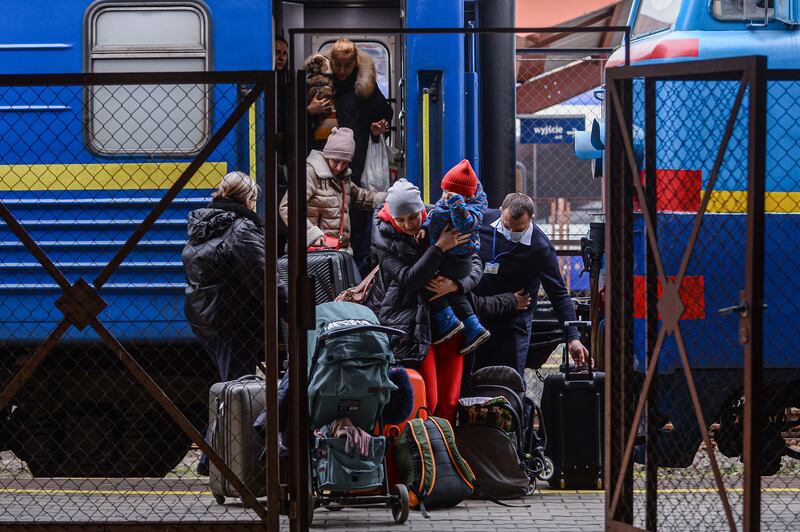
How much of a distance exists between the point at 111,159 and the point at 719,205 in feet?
12.3

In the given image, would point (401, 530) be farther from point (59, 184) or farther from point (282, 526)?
point (59, 184)

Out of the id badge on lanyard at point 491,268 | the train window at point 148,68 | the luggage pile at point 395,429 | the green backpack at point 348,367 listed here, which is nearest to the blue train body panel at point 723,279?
the luggage pile at point 395,429

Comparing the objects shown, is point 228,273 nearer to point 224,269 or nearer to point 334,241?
point 224,269

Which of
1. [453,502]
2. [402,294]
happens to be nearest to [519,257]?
[402,294]

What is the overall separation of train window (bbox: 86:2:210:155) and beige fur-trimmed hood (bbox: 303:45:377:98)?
90 cm

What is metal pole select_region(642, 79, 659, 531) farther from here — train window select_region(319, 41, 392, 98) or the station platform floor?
train window select_region(319, 41, 392, 98)

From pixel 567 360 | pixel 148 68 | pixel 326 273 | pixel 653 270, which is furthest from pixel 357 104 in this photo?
pixel 653 270

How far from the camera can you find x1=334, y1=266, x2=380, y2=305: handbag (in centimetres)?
727

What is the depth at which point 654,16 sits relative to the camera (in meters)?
7.88

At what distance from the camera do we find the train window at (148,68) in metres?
7.88

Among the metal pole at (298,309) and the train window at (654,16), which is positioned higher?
the train window at (654,16)

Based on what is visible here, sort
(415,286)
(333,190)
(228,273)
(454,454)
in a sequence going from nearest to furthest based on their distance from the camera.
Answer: (454,454) < (415,286) < (228,273) < (333,190)

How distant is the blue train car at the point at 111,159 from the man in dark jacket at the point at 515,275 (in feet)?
5.54

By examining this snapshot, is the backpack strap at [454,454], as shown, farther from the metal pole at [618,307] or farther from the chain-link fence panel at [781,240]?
the chain-link fence panel at [781,240]
